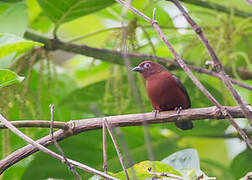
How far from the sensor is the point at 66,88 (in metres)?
3.95

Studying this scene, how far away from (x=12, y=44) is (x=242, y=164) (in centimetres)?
164

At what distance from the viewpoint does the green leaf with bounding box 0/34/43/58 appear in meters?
2.12

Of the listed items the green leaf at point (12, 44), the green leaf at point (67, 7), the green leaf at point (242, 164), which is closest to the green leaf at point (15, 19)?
the green leaf at point (67, 7)

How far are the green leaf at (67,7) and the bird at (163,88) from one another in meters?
0.78

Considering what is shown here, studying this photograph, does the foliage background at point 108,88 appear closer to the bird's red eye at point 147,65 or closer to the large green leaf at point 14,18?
the large green leaf at point 14,18

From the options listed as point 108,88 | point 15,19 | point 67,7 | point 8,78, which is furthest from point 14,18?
point 8,78

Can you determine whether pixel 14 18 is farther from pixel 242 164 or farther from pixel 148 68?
pixel 242 164

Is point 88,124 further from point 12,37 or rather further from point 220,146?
point 220,146

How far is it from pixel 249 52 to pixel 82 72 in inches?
62.9

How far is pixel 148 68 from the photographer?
3.73m

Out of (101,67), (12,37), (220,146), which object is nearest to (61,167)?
(12,37)

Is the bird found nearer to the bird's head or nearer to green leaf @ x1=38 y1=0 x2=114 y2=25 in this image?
the bird's head

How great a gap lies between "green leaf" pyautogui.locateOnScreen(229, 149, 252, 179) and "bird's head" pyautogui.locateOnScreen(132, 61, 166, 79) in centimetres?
102

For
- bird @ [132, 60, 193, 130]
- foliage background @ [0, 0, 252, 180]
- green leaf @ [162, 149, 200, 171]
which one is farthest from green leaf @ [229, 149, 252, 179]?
green leaf @ [162, 149, 200, 171]
